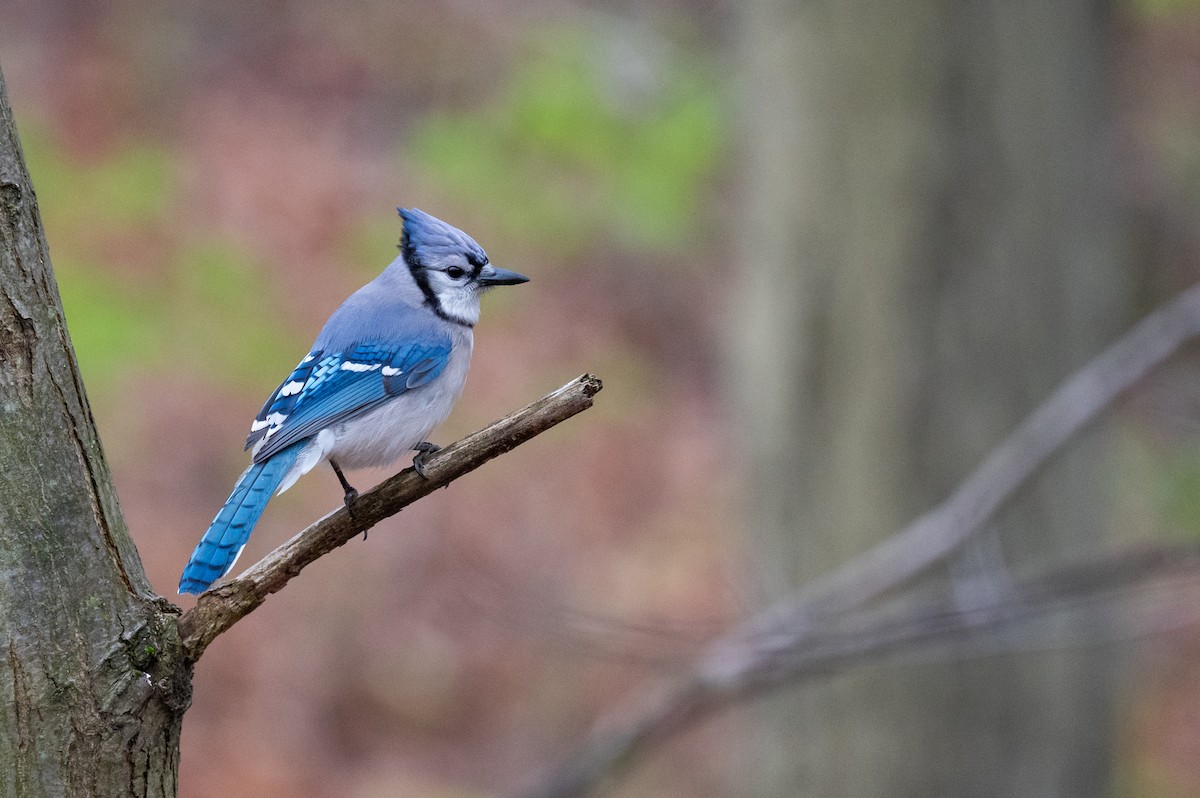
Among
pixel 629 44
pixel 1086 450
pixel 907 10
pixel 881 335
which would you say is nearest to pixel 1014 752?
pixel 1086 450

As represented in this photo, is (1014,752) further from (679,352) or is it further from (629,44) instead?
(679,352)

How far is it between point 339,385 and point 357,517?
609 mm

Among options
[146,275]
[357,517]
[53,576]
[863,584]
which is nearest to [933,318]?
[863,584]

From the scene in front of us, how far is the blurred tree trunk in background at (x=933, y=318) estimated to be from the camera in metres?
4.04

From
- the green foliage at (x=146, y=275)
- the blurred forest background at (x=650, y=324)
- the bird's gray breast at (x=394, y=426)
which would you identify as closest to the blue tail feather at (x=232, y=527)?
the bird's gray breast at (x=394, y=426)

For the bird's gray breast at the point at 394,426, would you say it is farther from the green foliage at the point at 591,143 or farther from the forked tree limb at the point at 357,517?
the green foliage at the point at 591,143

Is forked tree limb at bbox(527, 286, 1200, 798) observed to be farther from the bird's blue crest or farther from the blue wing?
the bird's blue crest

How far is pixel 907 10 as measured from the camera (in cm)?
403

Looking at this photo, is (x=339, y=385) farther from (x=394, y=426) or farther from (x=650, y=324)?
(x=650, y=324)

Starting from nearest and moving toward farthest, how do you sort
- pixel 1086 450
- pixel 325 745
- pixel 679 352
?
1. pixel 1086 450
2. pixel 325 745
3. pixel 679 352

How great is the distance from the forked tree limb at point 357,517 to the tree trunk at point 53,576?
10cm

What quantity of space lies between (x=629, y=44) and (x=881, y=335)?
3.45 meters

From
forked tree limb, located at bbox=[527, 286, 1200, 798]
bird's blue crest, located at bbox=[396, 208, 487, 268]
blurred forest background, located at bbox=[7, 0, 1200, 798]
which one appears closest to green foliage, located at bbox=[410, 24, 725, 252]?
blurred forest background, located at bbox=[7, 0, 1200, 798]

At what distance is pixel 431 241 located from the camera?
2193mm
